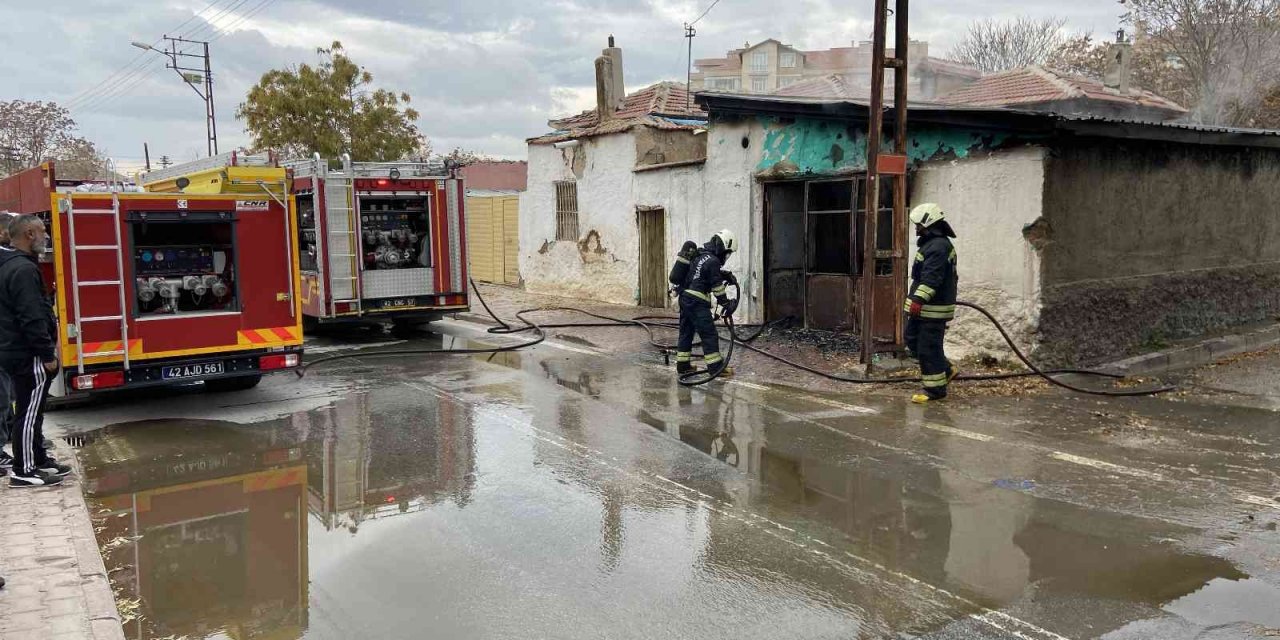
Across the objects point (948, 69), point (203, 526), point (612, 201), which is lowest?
point (203, 526)

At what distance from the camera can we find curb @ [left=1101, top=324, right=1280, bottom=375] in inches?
374

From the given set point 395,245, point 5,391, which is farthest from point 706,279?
point 5,391

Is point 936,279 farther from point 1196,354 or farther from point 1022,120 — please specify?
point 1196,354

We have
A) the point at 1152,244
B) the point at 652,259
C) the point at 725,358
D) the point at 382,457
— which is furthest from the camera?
the point at 652,259

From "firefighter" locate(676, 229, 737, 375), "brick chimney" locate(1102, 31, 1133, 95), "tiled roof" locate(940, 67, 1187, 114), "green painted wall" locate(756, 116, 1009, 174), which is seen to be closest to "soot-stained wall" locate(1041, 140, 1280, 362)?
"green painted wall" locate(756, 116, 1009, 174)

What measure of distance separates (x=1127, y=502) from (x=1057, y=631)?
2082 mm

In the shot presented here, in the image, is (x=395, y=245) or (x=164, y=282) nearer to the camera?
(x=164, y=282)

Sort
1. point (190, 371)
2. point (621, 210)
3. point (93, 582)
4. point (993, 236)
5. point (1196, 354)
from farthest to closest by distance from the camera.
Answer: point (621, 210), point (1196, 354), point (993, 236), point (190, 371), point (93, 582)

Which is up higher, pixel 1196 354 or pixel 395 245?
pixel 395 245

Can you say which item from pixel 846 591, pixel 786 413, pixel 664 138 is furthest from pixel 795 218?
pixel 846 591

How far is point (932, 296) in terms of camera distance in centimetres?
814

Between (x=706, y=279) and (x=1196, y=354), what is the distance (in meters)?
5.84

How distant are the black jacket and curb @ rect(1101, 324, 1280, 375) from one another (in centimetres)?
961

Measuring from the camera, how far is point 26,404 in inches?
224
